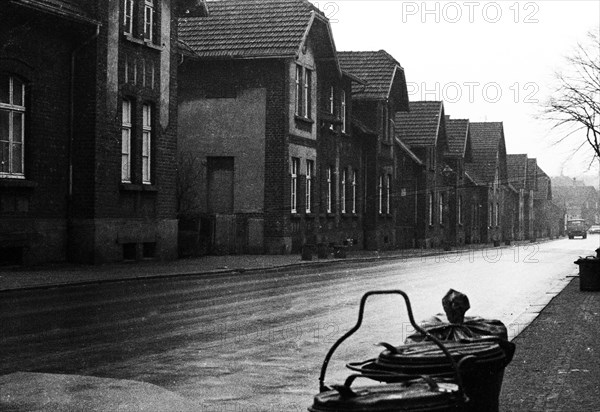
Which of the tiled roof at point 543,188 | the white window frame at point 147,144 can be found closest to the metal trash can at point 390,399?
the white window frame at point 147,144

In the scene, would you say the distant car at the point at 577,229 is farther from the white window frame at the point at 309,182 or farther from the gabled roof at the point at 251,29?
the gabled roof at the point at 251,29

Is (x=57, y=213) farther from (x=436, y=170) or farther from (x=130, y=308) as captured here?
(x=436, y=170)

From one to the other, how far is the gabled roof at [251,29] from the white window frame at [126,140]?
27.9 ft

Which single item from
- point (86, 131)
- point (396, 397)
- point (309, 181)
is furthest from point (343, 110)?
point (396, 397)

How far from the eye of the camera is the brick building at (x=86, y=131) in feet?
75.5

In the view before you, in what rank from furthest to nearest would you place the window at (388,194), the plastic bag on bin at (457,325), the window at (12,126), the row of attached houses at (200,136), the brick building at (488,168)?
the brick building at (488,168)
the window at (388,194)
the row of attached houses at (200,136)
the window at (12,126)
the plastic bag on bin at (457,325)

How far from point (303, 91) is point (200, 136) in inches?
189

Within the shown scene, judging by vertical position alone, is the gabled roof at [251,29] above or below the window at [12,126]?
above

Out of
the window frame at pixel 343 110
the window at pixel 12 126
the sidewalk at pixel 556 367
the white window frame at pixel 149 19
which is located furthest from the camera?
the window frame at pixel 343 110

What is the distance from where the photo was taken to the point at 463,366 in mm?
4664

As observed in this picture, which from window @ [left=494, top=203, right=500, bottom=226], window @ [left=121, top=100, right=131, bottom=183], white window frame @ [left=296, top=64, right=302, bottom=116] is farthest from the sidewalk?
window @ [left=494, top=203, right=500, bottom=226]

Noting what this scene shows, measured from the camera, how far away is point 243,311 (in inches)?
569

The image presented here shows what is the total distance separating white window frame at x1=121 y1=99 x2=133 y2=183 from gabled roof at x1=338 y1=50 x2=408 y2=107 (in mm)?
21537

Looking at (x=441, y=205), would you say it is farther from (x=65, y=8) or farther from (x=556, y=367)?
(x=556, y=367)
